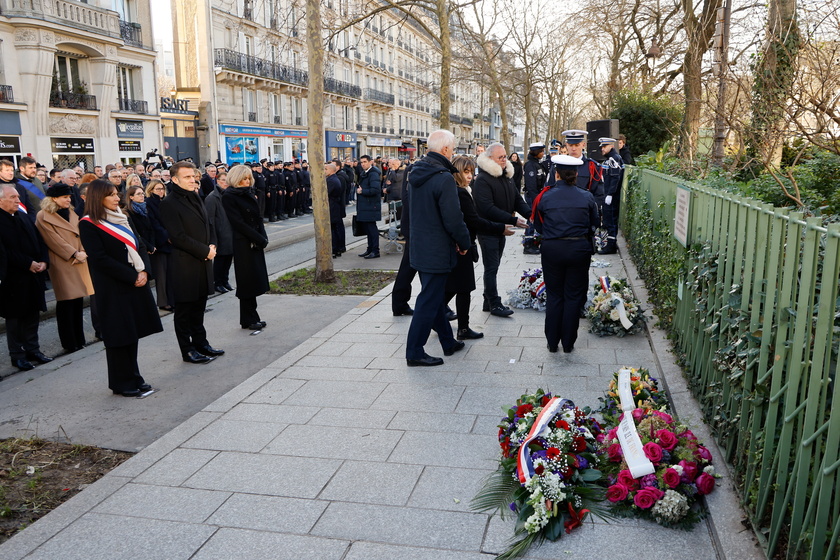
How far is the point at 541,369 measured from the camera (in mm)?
6039

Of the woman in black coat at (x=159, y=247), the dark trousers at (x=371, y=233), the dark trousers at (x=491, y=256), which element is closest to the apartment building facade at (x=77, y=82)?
the dark trousers at (x=371, y=233)

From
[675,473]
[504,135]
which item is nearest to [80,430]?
[675,473]

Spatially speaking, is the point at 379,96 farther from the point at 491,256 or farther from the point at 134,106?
the point at 491,256

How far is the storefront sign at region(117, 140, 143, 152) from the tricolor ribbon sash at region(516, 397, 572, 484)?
2953cm

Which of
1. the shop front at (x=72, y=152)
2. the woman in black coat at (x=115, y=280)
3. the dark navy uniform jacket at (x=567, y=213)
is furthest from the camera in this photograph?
the shop front at (x=72, y=152)

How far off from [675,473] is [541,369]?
254 cm

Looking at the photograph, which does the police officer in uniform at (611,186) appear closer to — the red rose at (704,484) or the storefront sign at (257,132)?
the red rose at (704,484)

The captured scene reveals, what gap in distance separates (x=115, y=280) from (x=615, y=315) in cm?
456

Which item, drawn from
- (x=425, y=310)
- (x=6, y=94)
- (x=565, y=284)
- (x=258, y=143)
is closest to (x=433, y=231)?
(x=425, y=310)

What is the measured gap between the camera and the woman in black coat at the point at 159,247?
30.7 ft

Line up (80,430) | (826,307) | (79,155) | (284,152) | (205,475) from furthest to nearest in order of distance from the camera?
(284,152), (79,155), (80,430), (205,475), (826,307)

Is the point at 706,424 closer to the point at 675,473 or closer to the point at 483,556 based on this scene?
the point at 675,473

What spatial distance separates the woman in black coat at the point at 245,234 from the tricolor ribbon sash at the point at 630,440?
4.83 meters

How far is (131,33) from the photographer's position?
30.1 meters
